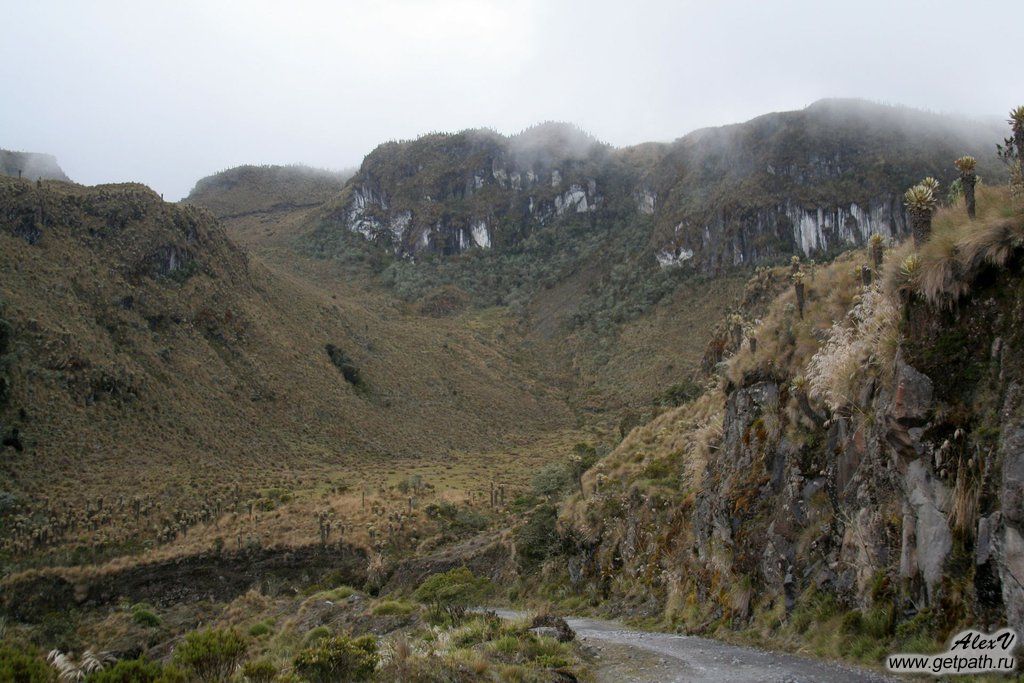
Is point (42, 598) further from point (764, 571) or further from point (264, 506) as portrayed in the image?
point (764, 571)

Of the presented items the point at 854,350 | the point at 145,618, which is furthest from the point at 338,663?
the point at 145,618

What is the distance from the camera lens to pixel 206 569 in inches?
1677

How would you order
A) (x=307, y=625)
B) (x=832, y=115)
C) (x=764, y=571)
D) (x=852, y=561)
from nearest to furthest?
(x=852, y=561) < (x=764, y=571) < (x=307, y=625) < (x=832, y=115)

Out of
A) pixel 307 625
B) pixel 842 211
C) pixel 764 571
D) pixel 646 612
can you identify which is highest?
pixel 842 211

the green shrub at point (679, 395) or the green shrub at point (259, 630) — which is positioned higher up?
the green shrub at point (679, 395)

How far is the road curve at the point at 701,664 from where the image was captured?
835 centimetres

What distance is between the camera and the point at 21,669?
7629mm

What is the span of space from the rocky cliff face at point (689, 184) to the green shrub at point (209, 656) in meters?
92.8

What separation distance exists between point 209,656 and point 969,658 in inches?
374

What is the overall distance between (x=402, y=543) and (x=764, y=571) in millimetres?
36241

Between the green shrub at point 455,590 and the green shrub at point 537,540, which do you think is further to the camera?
the green shrub at point 537,540

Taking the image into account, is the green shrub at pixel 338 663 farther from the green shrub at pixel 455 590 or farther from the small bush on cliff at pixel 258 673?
the green shrub at pixel 455 590

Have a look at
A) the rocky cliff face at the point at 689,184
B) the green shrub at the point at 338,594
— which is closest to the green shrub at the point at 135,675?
the green shrub at the point at 338,594

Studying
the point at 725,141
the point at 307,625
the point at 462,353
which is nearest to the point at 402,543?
the point at 307,625
